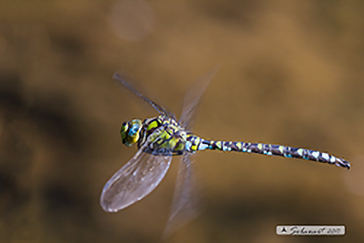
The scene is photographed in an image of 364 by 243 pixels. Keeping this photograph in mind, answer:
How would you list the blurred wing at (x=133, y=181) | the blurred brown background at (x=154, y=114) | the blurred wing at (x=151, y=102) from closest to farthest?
the blurred wing at (x=133, y=181), the blurred wing at (x=151, y=102), the blurred brown background at (x=154, y=114)

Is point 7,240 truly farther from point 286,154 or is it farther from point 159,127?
point 286,154

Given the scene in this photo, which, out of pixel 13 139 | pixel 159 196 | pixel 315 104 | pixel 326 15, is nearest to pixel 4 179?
pixel 13 139

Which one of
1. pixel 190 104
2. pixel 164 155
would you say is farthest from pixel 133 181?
pixel 190 104

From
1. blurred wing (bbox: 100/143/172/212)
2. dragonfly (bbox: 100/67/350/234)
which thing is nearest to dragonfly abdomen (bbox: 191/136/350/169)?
dragonfly (bbox: 100/67/350/234)

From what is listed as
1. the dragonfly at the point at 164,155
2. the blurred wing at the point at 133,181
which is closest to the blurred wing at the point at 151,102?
the dragonfly at the point at 164,155

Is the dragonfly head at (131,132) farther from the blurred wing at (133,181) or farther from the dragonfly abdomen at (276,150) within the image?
the dragonfly abdomen at (276,150)

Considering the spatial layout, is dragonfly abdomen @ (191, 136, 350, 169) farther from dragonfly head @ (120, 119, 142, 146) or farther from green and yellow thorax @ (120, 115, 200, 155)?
dragonfly head @ (120, 119, 142, 146)
